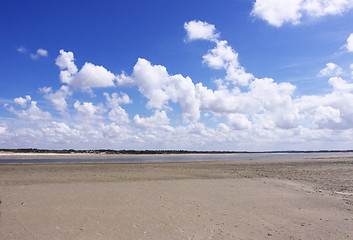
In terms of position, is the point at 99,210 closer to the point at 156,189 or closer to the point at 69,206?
the point at 69,206

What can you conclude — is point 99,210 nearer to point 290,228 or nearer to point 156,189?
point 156,189

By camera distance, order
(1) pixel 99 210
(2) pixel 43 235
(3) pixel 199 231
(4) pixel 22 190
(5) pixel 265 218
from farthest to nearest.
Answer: (4) pixel 22 190, (1) pixel 99 210, (5) pixel 265 218, (3) pixel 199 231, (2) pixel 43 235

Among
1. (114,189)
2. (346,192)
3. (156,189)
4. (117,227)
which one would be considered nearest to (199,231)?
(117,227)

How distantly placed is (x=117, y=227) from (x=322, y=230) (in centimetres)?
694

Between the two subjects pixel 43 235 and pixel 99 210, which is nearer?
pixel 43 235

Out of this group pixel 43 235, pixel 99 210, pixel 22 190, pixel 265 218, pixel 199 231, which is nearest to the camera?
pixel 43 235

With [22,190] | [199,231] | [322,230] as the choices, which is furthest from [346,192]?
[22,190]

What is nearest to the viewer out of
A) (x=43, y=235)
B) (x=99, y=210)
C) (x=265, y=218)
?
(x=43, y=235)

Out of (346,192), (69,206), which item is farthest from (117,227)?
(346,192)

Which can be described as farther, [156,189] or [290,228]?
[156,189]

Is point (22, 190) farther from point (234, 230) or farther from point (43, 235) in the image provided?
point (234, 230)

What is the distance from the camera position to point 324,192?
14.9m

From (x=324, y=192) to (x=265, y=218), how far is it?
7.73m

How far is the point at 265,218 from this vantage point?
9578mm
